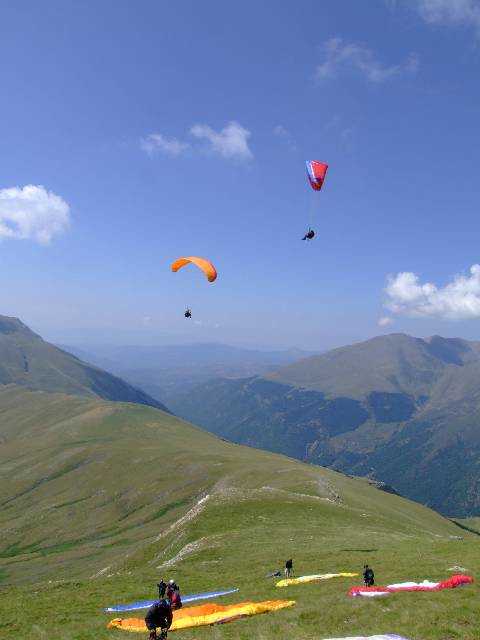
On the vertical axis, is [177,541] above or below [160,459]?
above

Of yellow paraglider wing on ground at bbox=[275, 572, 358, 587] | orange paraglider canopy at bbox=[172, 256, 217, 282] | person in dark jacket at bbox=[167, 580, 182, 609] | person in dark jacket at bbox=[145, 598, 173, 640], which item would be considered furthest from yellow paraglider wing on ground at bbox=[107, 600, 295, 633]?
orange paraglider canopy at bbox=[172, 256, 217, 282]

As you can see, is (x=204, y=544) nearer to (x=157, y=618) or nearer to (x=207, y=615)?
(x=207, y=615)

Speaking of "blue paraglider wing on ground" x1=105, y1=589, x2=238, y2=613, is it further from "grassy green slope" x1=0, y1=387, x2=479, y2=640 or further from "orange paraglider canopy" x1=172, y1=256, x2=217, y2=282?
"orange paraglider canopy" x1=172, y1=256, x2=217, y2=282

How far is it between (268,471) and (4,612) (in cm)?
7563

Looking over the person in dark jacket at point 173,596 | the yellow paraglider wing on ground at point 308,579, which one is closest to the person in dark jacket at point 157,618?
the person in dark jacket at point 173,596

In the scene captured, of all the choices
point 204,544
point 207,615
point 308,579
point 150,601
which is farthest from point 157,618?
point 204,544

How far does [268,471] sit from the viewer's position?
10269 cm

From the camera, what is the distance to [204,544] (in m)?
53.3

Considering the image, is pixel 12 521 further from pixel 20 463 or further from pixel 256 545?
pixel 256 545

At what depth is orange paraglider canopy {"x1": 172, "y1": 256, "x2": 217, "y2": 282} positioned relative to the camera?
52.8m

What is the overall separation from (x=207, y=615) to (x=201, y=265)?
37.2 metres

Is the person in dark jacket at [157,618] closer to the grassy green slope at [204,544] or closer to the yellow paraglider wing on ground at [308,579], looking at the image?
the grassy green slope at [204,544]

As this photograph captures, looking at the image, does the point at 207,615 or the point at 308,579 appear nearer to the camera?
the point at 207,615

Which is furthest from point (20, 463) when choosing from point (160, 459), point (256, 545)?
point (256, 545)
